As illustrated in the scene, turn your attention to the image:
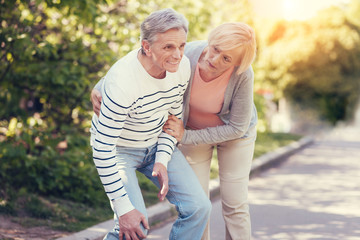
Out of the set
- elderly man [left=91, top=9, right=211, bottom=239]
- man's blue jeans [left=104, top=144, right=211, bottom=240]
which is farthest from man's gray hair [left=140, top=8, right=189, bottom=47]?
man's blue jeans [left=104, top=144, right=211, bottom=240]

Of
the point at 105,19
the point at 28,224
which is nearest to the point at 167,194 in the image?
the point at 28,224

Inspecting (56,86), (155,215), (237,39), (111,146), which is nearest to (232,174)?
(237,39)

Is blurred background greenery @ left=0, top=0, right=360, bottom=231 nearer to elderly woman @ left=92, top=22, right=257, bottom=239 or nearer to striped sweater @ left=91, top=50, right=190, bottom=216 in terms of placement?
elderly woman @ left=92, top=22, right=257, bottom=239

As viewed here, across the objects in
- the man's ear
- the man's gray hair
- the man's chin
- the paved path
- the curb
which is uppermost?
the man's gray hair

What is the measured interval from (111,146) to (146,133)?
1.12 feet

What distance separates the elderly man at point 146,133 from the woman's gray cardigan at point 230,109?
0.31m

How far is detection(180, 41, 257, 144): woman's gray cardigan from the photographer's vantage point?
359cm

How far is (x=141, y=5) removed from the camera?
25.8ft

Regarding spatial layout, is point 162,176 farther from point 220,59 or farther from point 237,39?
point 237,39

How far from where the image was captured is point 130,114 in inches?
121

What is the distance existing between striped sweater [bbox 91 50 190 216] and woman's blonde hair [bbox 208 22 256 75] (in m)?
0.24

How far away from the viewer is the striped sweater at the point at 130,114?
2.90 metres

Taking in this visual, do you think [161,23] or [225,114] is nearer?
[161,23]

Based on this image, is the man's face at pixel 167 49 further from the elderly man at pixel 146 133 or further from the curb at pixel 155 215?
the curb at pixel 155 215
